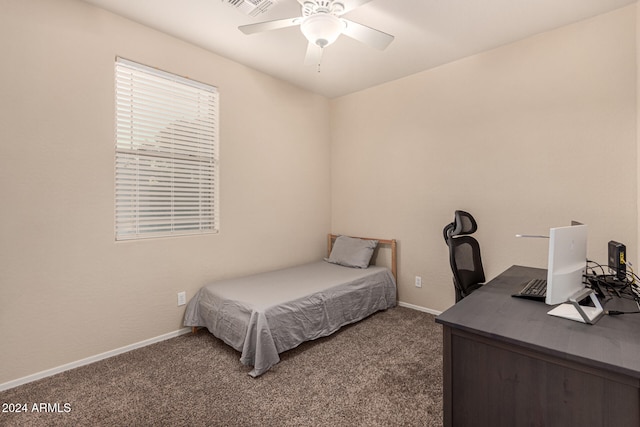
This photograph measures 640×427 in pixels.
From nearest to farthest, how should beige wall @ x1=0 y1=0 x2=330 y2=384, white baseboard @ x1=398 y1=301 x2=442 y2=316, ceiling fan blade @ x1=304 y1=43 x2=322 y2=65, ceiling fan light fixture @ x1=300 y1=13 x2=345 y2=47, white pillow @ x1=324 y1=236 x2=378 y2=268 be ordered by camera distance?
ceiling fan light fixture @ x1=300 y1=13 x2=345 y2=47, beige wall @ x1=0 y1=0 x2=330 y2=384, ceiling fan blade @ x1=304 y1=43 x2=322 y2=65, white baseboard @ x1=398 y1=301 x2=442 y2=316, white pillow @ x1=324 y1=236 x2=378 y2=268

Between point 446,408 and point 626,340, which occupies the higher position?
point 626,340

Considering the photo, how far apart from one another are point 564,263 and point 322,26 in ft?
6.08

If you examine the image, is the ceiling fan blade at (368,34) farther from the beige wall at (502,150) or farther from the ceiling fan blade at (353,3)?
the beige wall at (502,150)

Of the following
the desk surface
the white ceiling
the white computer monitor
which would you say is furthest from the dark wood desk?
the white ceiling

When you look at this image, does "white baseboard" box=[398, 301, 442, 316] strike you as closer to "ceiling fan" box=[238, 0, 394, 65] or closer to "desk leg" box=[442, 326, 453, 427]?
"desk leg" box=[442, 326, 453, 427]

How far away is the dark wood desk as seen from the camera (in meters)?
0.97

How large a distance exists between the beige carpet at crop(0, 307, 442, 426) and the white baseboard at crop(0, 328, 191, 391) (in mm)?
44

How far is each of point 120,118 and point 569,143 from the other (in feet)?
12.0

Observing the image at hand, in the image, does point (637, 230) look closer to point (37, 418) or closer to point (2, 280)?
point (37, 418)

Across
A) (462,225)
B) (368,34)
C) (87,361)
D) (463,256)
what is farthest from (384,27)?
(87,361)

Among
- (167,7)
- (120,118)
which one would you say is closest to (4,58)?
(120,118)

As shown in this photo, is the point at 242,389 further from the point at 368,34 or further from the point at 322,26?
the point at 368,34

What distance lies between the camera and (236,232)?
A: 3168mm

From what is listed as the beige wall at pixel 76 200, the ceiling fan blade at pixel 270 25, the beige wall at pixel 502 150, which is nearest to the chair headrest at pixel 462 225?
the beige wall at pixel 502 150
